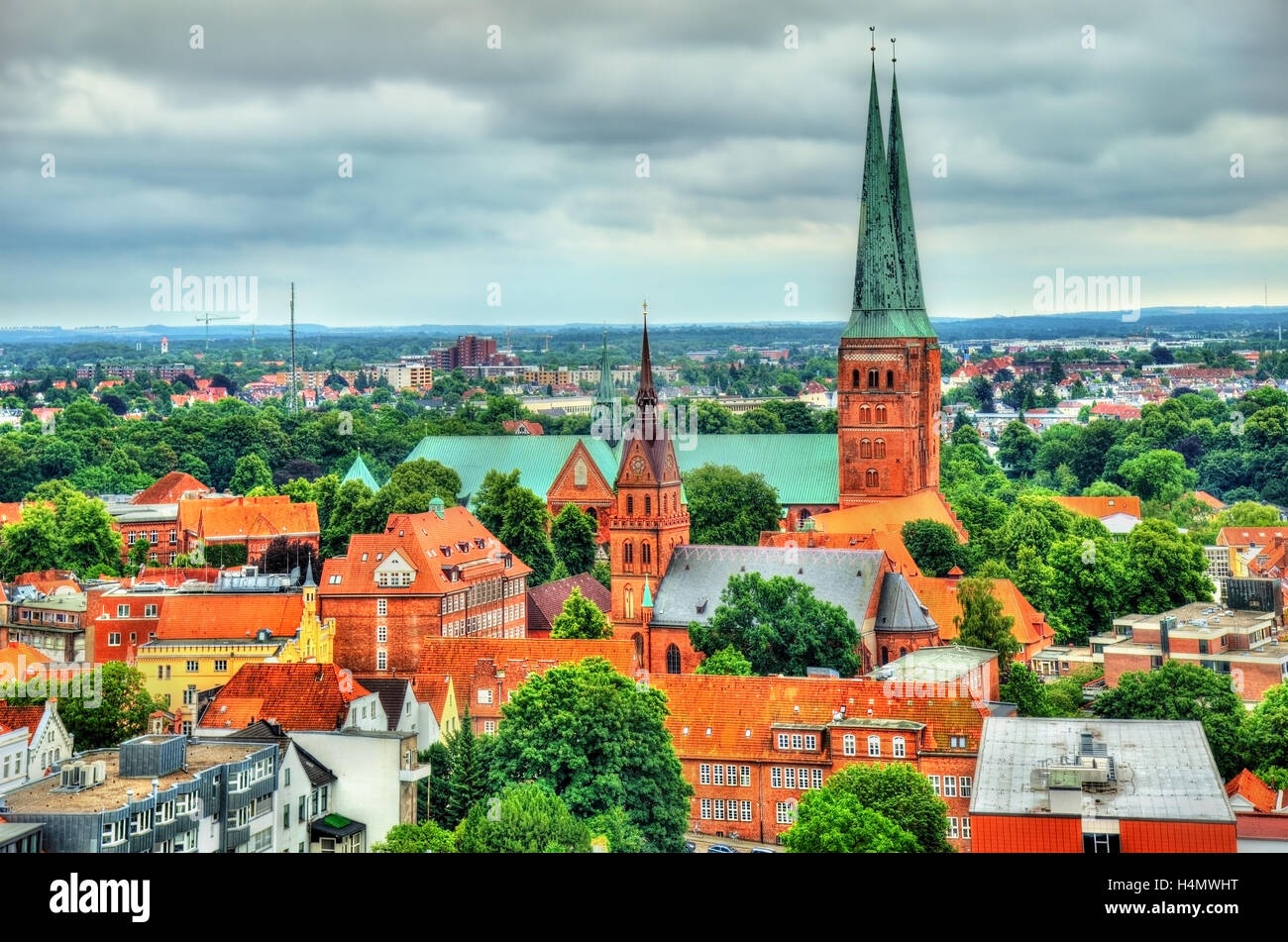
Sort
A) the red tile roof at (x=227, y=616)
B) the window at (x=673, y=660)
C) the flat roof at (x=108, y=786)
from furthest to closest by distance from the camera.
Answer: the window at (x=673, y=660) → the red tile roof at (x=227, y=616) → the flat roof at (x=108, y=786)

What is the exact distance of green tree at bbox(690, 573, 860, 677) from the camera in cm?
Result: 4131

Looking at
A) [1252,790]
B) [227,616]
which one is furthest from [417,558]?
[1252,790]

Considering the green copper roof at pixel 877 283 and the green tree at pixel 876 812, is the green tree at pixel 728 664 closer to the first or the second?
the green tree at pixel 876 812

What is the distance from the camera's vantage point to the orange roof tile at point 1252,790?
1220 inches

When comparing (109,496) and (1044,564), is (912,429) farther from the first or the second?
(109,496)

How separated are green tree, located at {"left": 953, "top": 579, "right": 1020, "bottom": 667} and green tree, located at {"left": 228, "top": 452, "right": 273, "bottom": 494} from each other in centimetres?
5485

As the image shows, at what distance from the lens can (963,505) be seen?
66625 mm

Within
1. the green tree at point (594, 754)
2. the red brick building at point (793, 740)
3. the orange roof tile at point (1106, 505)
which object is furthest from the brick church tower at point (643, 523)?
the orange roof tile at point (1106, 505)

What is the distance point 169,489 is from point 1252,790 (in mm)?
61239

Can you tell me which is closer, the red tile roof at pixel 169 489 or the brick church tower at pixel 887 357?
the brick church tower at pixel 887 357

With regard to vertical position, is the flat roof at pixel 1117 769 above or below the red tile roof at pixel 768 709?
above

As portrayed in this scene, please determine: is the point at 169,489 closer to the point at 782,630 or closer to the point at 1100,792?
the point at 782,630

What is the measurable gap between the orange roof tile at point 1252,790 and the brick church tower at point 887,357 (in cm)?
3380
